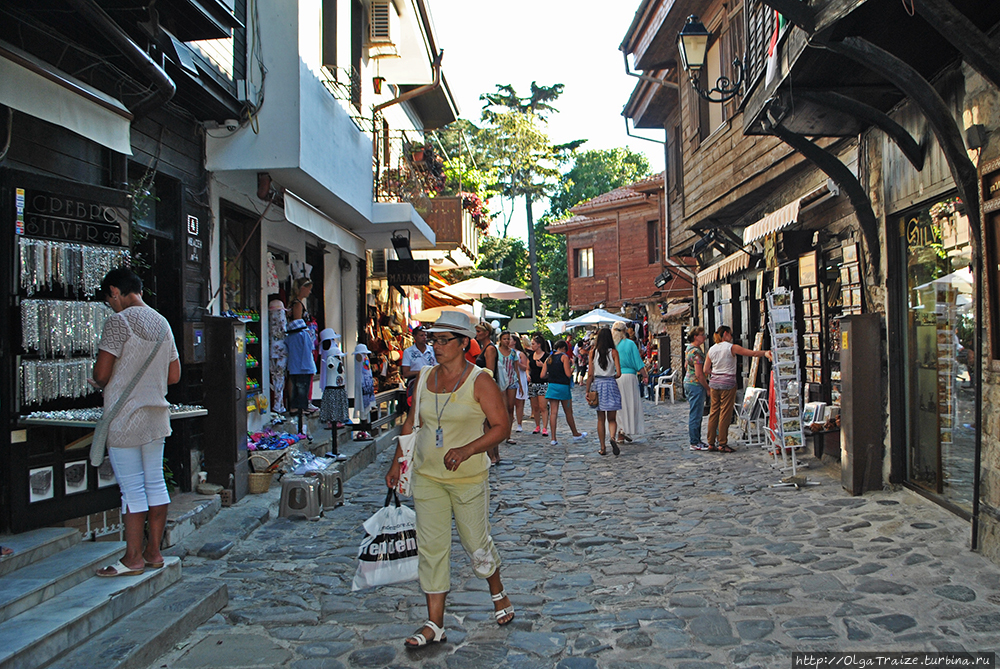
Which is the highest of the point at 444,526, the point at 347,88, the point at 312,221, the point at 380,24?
the point at 380,24

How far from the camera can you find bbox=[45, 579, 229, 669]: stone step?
368cm

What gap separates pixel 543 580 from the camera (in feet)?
17.3

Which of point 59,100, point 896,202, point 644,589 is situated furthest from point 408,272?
point 644,589

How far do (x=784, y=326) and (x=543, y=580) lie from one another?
17.6 ft

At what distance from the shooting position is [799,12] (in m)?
5.81

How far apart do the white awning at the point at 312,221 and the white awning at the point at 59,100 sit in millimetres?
2847

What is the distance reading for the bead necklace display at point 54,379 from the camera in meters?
5.24

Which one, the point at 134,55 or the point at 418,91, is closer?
the point at 134,55

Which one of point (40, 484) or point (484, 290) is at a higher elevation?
point (484, 290)

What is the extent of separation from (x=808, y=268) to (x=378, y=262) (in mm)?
9211

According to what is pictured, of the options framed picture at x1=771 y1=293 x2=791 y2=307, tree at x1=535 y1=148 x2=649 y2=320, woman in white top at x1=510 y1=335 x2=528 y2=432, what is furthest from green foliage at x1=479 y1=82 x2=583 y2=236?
framed picture at x1=771 y1=293 x2=791 y2=307

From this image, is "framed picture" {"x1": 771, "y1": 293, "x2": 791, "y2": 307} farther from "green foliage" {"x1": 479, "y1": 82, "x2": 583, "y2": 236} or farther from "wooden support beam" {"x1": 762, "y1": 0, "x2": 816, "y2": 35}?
"green foliage" {"x1": 479, "y1": 82, "x2": 583, "y2": 236}

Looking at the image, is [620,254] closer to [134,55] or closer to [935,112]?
[935,112]

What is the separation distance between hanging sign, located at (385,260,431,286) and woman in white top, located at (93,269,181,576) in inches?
423
